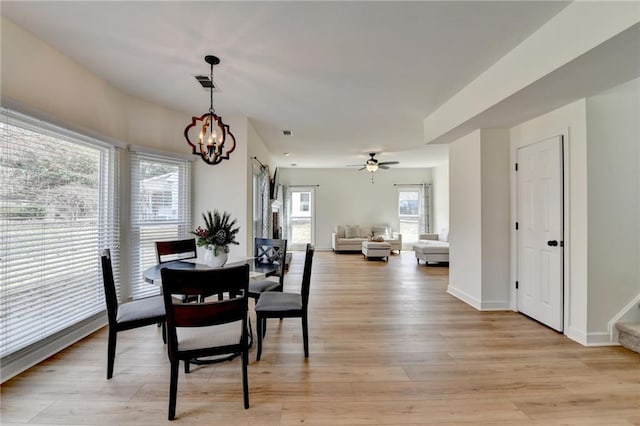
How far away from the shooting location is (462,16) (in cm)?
200

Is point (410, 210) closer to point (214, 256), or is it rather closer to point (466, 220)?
point (466, 220)

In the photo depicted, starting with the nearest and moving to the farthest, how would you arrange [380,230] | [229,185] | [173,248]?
[173,248]
[229,185]
[380,230]

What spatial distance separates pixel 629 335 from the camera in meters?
2.60

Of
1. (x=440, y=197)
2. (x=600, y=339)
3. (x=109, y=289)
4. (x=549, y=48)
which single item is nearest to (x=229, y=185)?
(x=109, y=289)

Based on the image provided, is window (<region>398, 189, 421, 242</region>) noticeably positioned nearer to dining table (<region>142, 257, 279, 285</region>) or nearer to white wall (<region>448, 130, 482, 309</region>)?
white wall (<region>448, 130, 482, 309</region>)

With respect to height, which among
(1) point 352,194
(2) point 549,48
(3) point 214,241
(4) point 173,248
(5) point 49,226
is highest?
(2) point 549,48

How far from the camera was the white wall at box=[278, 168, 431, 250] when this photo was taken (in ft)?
31.2

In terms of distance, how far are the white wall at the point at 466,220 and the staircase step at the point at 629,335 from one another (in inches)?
50.3

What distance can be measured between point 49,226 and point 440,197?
359 inches

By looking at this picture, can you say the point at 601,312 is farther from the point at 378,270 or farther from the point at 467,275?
the point at 378,270

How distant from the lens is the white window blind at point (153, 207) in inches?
141

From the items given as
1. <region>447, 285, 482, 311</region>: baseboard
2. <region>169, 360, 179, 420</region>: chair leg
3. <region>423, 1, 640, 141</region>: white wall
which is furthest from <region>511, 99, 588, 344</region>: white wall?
<region>169, 360, 179, 420</region>: chair leg

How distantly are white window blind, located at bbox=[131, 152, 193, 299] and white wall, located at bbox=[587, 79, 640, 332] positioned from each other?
15.7 ft

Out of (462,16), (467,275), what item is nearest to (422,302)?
(467,275)
